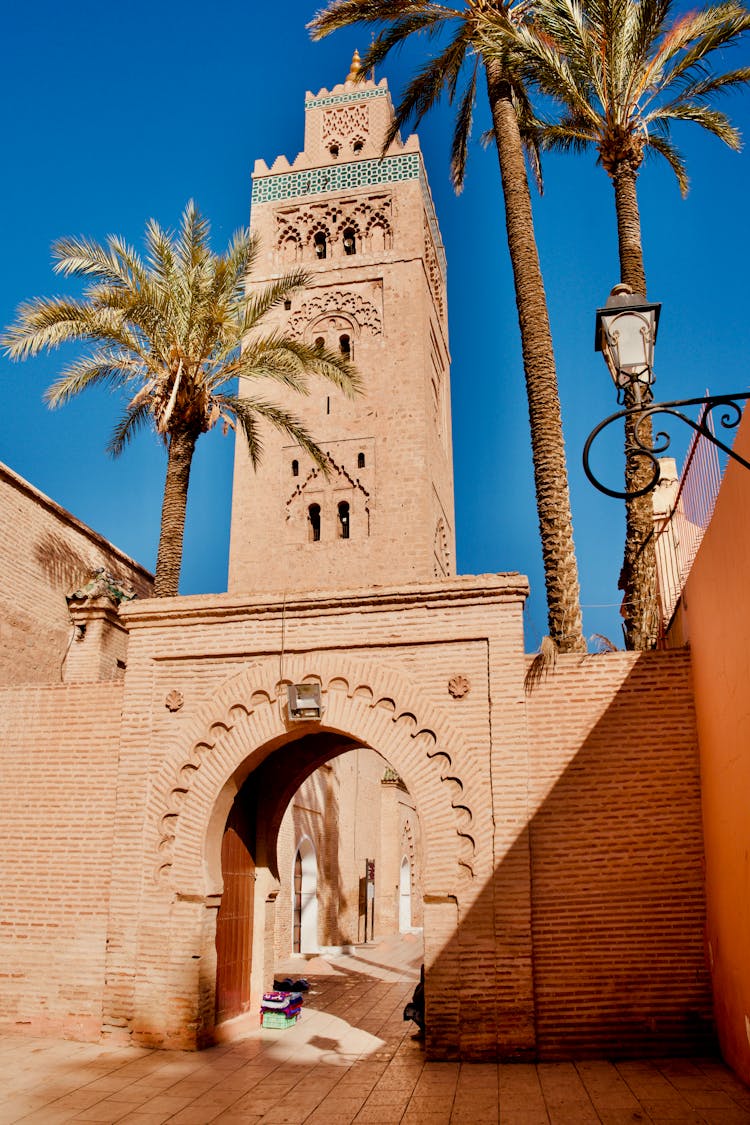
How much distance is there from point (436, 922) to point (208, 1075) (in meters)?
2.23

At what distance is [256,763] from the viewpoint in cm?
945

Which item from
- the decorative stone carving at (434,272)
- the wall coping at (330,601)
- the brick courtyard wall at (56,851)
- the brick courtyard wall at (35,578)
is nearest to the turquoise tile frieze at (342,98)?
the decorative stone carving at (434,272)

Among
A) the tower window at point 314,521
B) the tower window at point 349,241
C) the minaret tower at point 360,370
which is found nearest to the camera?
the minaret tower at point 360,370

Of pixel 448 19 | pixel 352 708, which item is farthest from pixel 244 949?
pixel 448 19

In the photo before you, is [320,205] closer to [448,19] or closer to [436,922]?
[448,19]

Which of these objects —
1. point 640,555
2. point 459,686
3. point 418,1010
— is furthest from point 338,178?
point 418,1010

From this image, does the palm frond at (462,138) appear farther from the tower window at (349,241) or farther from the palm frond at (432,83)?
the tower window at (349,241)

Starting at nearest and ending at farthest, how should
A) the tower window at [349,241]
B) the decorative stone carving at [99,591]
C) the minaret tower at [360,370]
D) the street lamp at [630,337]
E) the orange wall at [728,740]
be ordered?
the street lamp at [630,337] < the orange wall at [728,740] < the decorative stone carving at [99,591] < the minaret tower at [360,370] < the tower window at [349,241]

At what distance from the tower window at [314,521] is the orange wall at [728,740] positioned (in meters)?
14.0

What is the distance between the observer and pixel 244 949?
33.0ft

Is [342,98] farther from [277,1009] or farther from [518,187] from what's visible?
[277,1009]

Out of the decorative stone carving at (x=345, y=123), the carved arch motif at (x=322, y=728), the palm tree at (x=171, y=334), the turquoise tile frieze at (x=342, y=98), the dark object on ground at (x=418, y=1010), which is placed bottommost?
the dark object on ground at (x=418, y=1010)

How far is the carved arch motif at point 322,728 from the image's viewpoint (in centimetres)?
850

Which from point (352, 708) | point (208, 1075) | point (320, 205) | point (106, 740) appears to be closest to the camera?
point (208, 1075)
